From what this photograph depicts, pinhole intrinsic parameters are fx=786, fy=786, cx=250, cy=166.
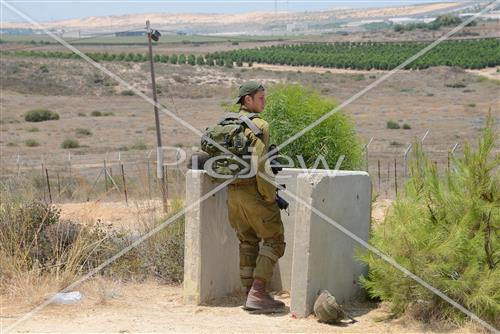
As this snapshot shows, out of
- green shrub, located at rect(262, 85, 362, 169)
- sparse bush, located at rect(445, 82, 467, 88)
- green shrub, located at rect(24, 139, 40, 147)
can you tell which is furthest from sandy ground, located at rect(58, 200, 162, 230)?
sparse bush, located at rect(445, 82, 467, 88)

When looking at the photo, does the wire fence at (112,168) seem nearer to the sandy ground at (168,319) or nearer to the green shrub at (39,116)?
the sandy ground at (168,319)

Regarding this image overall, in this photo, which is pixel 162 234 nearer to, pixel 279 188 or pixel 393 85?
pixel 279 188

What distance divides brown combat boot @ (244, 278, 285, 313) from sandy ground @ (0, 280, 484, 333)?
0.07m

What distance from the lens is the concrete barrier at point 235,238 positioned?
6074 mm

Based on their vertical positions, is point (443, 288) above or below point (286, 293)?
above

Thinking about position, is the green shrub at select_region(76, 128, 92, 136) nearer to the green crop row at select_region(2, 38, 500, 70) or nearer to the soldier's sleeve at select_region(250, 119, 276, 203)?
the soldier's sleeve at select_region(250, 119, 276, 203)

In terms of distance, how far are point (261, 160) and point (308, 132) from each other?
1463mm

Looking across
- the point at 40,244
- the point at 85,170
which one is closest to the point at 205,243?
the point at 40,244

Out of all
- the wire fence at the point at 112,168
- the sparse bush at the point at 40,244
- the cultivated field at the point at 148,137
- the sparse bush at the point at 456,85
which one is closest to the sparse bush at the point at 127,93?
the cultivated field at the point at 148,137

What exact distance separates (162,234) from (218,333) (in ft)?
7.95

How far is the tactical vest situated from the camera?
20.1 ft

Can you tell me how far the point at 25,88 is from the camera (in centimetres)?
5697

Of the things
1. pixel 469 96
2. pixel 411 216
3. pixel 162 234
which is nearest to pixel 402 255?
pixel 411 216

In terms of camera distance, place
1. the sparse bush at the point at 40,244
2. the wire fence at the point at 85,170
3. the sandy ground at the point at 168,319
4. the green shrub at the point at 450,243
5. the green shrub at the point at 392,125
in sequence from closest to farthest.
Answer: the green shrub at the point at 450,243, the sandy ground at the point at 168,319, the sparse bush at the point at 40,244, the wire fence at the point at 85,170, the green shrub at the point at 392,125
